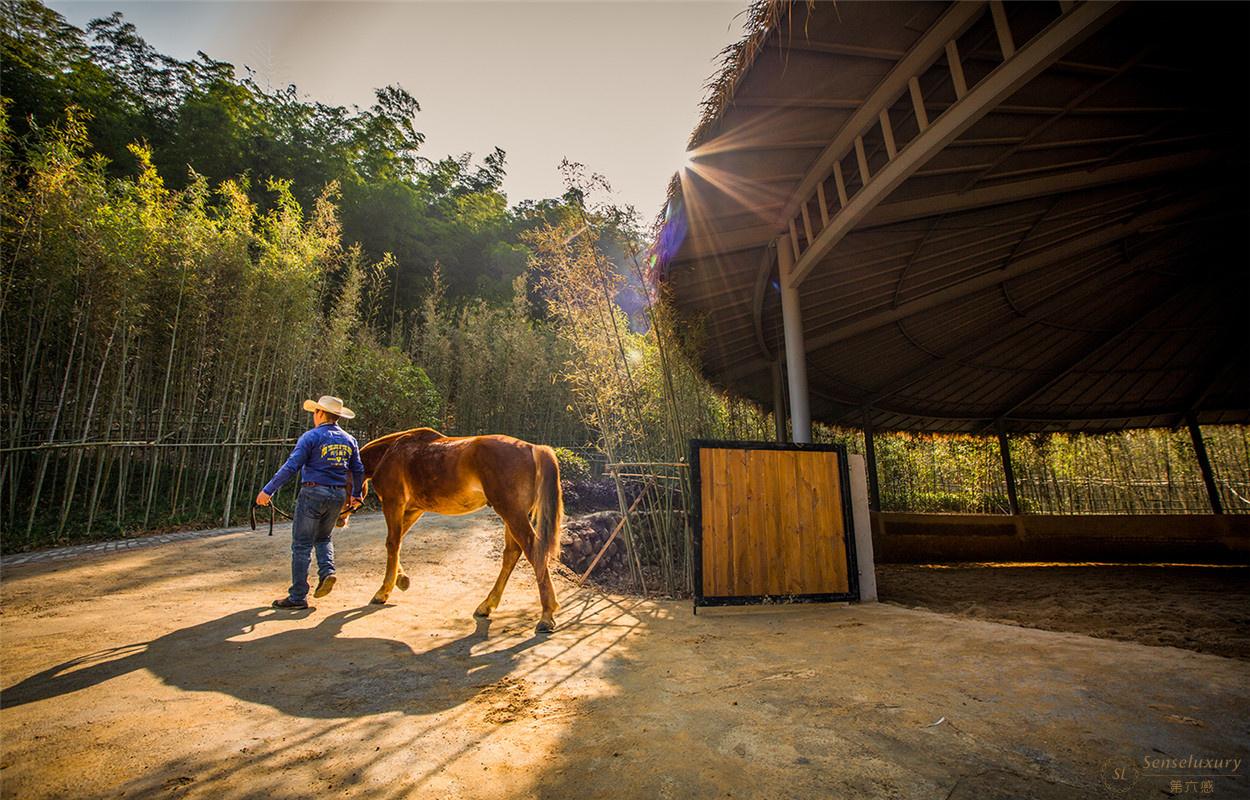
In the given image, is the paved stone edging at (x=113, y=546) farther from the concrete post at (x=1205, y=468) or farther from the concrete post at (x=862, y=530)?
the concrete post at (x=1205, y=468)

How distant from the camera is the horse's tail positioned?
10.7ft

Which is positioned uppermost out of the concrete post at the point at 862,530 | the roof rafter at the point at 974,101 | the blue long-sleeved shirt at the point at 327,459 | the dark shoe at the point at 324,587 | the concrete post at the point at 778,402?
the roof rafter at the point at 974,101

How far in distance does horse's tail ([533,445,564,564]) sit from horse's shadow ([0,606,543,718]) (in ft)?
2.10

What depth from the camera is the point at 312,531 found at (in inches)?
132

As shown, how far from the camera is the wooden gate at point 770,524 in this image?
Answer: 3.44m

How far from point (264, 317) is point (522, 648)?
6.13 m

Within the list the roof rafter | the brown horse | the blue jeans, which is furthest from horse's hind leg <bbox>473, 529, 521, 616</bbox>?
the roof rafter

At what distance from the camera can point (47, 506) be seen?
5668mm

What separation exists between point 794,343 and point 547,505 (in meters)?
2.65

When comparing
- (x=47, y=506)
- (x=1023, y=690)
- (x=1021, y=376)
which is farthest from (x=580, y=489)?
(x=1021, y=376)

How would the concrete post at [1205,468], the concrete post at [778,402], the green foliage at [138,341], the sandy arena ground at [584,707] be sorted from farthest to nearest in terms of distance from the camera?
the concrete post at [1205,468] → the concrete post at [778,402] → the green foliage at [138,341] → the sandy arena ground at [584,707]

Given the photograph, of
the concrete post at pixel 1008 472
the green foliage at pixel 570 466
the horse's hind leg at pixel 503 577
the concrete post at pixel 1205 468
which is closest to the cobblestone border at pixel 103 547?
the horse's hind leg at pixel 503 577

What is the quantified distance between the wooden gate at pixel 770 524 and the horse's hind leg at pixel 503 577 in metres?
1.23

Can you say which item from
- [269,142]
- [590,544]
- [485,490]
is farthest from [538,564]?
[269,142]
